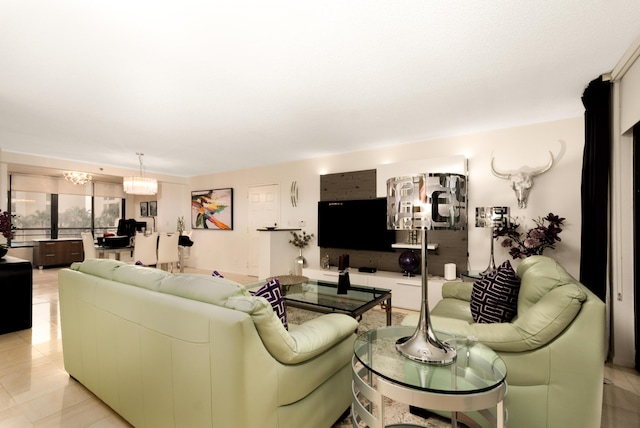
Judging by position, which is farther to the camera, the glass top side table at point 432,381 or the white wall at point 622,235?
the white wall at point 622,235

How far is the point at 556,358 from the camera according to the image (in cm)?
140

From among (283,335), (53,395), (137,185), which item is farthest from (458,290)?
(137,185)

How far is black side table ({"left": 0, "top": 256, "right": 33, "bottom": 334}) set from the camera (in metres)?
3.20


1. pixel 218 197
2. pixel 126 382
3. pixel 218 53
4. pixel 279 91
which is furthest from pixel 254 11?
pixel 218 197

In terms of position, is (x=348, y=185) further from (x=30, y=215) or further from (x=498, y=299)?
(x=30, y=215)

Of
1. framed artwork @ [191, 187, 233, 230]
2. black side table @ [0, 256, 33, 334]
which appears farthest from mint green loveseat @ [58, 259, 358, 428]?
framed artwork @ [191, 187, 233, 230]

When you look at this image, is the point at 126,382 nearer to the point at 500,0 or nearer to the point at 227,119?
the point at 227,119

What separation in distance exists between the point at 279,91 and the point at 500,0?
1.79m

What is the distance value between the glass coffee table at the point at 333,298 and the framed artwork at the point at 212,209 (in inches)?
153

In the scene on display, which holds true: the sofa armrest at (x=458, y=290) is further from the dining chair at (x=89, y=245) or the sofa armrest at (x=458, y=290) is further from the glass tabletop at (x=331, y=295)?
the dining chair at (x=89, y=245)

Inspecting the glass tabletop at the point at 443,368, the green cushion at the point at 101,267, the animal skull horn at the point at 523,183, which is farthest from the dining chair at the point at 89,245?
the animal skull horn at the point at 523,183

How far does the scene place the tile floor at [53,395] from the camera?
1.81 meters

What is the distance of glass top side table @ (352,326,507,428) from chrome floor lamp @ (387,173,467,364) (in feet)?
0.18

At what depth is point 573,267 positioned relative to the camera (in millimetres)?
3354
